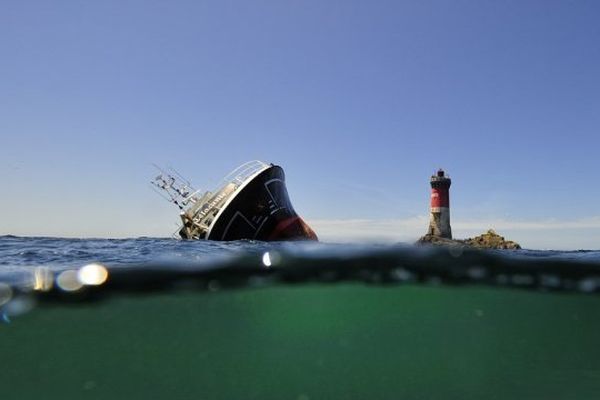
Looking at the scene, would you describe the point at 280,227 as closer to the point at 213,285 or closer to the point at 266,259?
the point at 213,285

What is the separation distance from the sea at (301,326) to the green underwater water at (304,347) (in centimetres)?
4

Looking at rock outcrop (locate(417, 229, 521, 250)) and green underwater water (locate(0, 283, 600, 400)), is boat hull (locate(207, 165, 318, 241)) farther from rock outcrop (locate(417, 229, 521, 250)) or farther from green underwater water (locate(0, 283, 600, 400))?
green underwater water (locate(0, 283, 600, 400))

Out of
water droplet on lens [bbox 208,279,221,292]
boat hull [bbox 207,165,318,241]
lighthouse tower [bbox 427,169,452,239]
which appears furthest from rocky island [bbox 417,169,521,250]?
water droplet on lens [bbox 208,279,221,292]

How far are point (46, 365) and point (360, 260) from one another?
8.20 metres

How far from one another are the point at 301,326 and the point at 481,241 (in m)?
51.6

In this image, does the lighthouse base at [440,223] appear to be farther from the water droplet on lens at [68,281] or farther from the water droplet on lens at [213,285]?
the water droplet on lens at [68,281]

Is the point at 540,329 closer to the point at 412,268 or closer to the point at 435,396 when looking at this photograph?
the point at 435,396

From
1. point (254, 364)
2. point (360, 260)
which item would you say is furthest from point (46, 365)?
point (360, 260)

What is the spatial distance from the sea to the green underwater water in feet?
0.12

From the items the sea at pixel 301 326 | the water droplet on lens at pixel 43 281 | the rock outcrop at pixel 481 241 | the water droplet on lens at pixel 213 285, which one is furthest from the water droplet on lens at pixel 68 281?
the rock outcrop at pixel 481 241

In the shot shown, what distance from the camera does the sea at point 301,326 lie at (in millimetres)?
10305

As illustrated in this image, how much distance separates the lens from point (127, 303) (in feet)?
34.3

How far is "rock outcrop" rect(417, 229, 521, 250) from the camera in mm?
55750

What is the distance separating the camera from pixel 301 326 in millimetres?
12500
